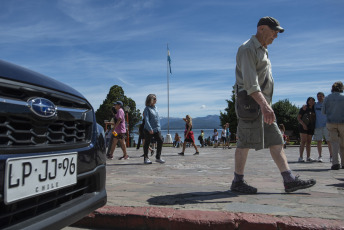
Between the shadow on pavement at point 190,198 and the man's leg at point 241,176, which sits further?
the man's leg at point 241,176

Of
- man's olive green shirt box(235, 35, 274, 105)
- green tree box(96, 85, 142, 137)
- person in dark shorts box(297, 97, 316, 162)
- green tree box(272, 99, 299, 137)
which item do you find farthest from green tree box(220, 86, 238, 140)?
man's olive green shirt box(235, 35, 274, 105)

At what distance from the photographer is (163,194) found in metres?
3.78

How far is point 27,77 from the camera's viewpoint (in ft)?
5.96

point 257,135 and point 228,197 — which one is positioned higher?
point 257,135

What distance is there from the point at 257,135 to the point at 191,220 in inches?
55.7

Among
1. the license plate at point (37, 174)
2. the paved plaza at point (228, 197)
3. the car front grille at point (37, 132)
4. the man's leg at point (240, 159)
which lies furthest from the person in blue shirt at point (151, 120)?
the license plate at point (37, 174)

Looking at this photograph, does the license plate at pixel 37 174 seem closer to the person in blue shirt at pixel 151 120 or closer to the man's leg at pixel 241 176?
the man's leg at pixel 241 176

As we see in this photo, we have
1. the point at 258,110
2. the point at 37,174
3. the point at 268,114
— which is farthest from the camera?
the point at 258,110

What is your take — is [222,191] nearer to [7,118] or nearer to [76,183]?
[76,183]

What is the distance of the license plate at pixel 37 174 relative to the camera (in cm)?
157

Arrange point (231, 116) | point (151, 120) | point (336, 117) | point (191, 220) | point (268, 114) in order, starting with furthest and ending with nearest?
point (231, 116) < point (151, 120) < point (336, 117) < point (268, 114) < point (191, 220)

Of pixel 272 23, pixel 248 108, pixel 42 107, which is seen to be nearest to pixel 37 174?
pixel 42 107

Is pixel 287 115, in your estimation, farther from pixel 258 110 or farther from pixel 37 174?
pixel 37 174

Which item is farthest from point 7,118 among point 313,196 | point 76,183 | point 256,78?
point 313,196
